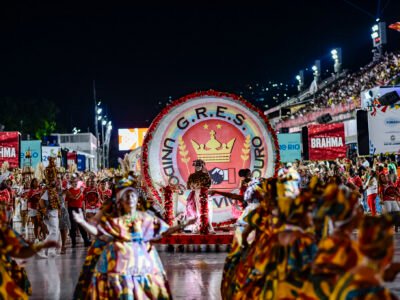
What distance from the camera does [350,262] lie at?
19.0 ft

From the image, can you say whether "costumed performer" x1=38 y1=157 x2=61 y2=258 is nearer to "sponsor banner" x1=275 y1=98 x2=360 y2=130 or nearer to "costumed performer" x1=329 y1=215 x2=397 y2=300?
"costumed performer" x1=329 y1=215 x2=397 y2=300

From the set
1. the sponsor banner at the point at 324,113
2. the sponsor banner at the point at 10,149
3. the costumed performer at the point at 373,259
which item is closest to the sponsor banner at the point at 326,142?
the sponsor banner at the point at 10,149

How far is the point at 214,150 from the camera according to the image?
19.5m

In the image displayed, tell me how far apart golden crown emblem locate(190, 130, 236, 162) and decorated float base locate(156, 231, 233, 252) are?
2053mm

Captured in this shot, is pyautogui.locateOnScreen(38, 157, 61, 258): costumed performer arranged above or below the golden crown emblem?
below

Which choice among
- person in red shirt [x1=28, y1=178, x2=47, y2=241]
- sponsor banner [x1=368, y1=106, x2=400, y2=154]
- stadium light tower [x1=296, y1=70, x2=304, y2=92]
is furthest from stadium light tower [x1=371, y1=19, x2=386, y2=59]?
person in red shirt [x1=28, y1=178, x2=47, y2=241]

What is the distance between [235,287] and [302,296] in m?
2.27

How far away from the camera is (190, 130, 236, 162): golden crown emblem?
19281 mm

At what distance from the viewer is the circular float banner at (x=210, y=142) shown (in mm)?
18938

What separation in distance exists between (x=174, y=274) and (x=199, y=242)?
412cm

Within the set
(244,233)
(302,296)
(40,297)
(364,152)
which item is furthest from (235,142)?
(302,296)

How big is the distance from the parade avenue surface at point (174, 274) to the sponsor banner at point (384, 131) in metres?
3.22

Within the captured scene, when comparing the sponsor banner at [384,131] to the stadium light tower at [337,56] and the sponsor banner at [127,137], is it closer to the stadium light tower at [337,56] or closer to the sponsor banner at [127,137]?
the sponsor banner at [127,137]

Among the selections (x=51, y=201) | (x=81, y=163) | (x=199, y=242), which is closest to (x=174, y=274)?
(x=199, y=242)
